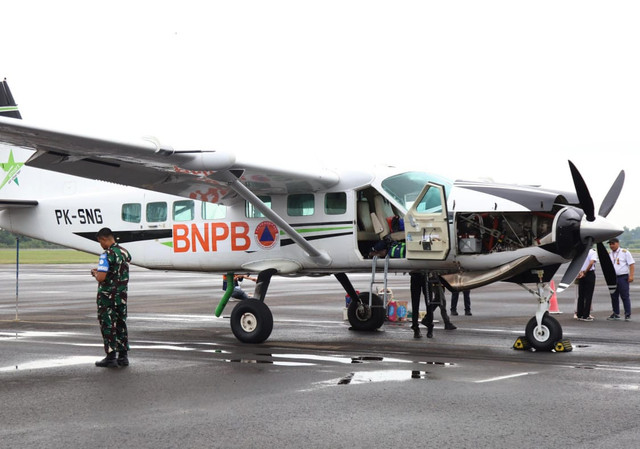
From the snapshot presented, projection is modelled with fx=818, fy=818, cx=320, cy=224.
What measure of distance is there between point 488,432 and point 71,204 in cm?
1184

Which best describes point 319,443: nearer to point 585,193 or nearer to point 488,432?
point 488,432

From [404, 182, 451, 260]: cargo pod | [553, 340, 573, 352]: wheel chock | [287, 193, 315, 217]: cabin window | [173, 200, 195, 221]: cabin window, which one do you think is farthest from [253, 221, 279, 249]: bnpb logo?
Answer: [553, 340, 573, 352]: wheel chock

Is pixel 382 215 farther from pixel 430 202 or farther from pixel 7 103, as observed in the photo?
pixel 7 103

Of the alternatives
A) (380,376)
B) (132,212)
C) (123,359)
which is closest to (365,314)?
(132,212)

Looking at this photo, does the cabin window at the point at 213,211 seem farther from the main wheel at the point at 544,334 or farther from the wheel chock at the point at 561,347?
the wheel chock at the point at 561,347

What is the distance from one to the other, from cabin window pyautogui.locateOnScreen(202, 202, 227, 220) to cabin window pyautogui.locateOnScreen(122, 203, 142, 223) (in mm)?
1461

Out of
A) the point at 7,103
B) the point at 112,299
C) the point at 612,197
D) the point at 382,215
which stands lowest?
the point at 112,299

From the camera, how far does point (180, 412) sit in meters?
7.70

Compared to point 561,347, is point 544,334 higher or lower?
higher

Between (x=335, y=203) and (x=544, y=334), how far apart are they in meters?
4.12

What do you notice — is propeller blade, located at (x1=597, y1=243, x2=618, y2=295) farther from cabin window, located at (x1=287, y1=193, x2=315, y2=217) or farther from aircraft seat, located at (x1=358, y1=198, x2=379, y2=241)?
cabin window, located at (x1=287, y1=193, x2=315, y2=217)

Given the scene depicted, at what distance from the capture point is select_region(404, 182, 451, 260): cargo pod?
12.8 metres

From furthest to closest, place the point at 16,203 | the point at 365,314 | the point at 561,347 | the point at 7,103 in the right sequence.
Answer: the point at 16,203
the point at 7,103
the point at 365,314
the point at 561,347

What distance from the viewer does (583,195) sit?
12.3m
